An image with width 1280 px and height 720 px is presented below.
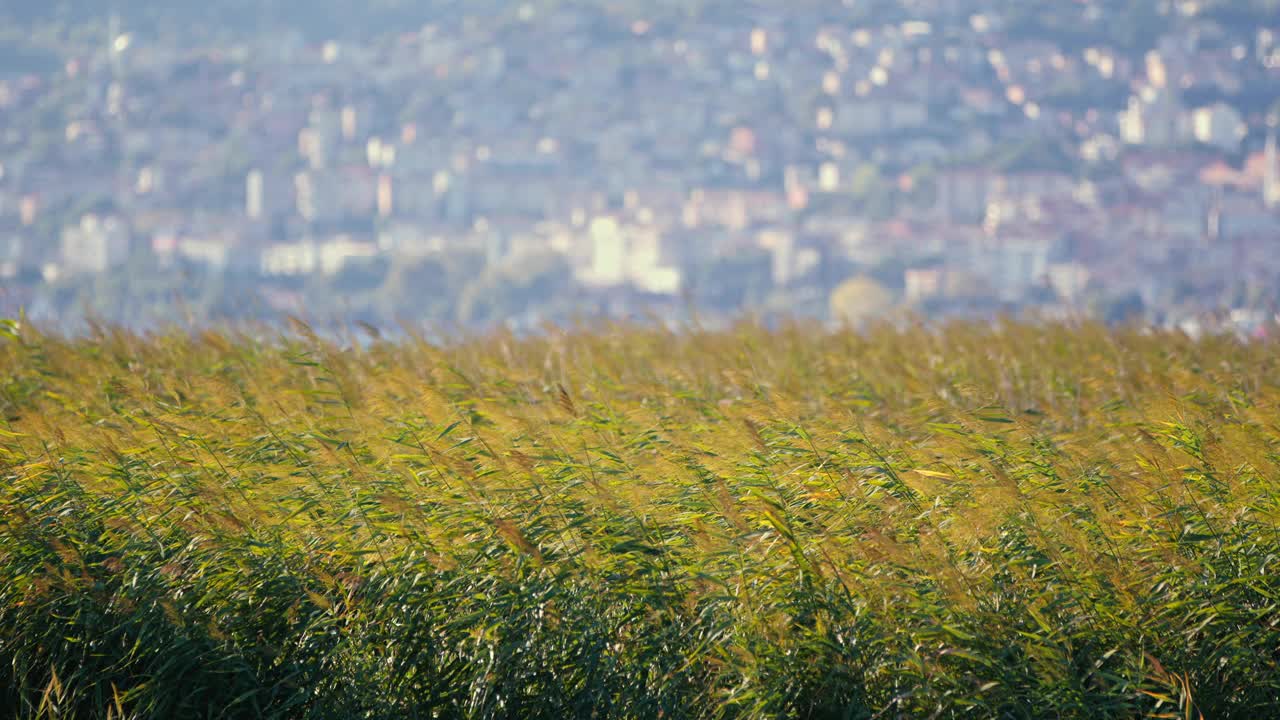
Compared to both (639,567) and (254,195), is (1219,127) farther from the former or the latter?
(639,567)

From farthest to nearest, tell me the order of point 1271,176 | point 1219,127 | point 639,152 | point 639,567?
point 639,152 → point 1219,127 → point 1271,176 → point 639,567

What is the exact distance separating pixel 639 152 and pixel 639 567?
415 ft

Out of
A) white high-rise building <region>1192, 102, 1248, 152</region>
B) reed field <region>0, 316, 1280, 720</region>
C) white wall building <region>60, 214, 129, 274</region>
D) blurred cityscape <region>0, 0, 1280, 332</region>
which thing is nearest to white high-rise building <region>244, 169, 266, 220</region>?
blurred cityscape <region>0, 0, 1280, 332</region>

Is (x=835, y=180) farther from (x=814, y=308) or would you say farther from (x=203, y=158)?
(x=203, y=158)

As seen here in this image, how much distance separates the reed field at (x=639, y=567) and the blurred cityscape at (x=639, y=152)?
249ft

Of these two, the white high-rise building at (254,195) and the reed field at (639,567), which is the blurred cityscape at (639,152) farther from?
the reed field at (639,567)

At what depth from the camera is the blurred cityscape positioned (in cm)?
9875

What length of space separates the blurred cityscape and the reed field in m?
75.8

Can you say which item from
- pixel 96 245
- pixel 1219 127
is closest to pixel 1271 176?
pixel 1219 127

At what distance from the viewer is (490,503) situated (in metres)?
4.89

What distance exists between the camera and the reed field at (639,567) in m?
4.23

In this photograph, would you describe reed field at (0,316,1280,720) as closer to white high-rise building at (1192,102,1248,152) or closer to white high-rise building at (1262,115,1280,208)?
white high-rise building at (1262,115,1280,208)

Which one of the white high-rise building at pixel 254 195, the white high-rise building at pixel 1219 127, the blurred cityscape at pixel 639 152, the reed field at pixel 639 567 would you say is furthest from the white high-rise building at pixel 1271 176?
the reed field at pixel 639 567

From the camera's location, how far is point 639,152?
129500mm
